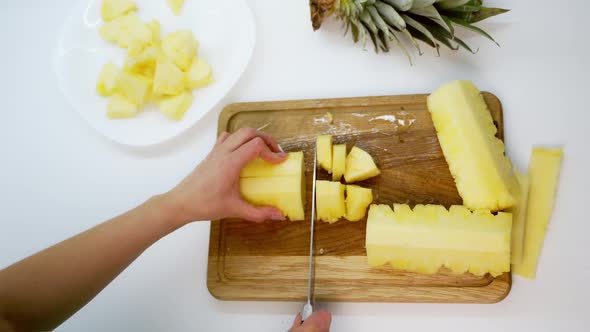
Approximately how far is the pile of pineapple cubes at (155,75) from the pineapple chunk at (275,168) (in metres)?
0.43

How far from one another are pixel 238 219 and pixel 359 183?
40 centimetres

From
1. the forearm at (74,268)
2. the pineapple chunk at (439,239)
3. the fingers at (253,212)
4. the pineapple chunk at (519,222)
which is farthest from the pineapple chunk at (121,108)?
the pineapple chunk at (519,222)

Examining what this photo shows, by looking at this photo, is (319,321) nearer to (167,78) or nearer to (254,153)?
(254,153)

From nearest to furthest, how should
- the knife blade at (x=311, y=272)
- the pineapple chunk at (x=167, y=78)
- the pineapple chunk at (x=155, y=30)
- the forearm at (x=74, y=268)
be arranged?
1. the forearm at (x=74, y=268)
2. the knife blade at (x=311, y=272)
3. the pineapple chunk at (x=167, y=78)
4. the pineapple chunk at (x=155, y=30)

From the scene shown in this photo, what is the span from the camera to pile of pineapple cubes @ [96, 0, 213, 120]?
170cm

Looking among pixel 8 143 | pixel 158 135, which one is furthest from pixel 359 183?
pixel 8 143

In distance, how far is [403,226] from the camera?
1.37m

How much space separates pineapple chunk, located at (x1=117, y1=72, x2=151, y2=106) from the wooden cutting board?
19.3 inches

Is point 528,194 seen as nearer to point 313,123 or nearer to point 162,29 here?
point 313,123

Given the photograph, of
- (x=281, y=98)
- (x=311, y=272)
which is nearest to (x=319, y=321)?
(x=311, y=272)

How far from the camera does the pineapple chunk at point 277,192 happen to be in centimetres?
142

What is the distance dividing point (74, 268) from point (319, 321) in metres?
0.66

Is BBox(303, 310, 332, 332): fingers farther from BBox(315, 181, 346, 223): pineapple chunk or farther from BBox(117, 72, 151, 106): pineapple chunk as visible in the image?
BBox(117, 72, 151, 106): pineapple chunk

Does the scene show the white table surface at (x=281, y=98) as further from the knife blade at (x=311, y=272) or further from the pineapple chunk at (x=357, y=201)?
the pineapple chunk at (x=357, y=201)
